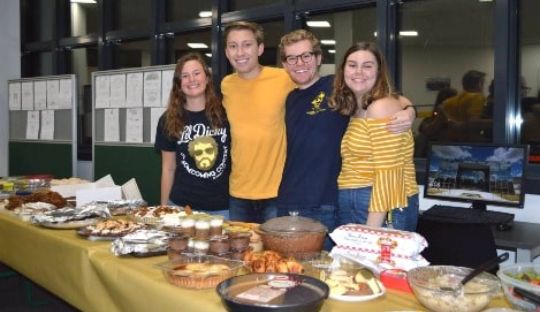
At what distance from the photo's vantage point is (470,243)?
1.98 meters

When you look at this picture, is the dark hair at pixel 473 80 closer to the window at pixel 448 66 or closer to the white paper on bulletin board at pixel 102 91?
the window at pixel 448 66

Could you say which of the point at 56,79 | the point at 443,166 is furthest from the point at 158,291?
the point at 56,79

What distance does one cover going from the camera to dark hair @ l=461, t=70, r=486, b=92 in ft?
10.7

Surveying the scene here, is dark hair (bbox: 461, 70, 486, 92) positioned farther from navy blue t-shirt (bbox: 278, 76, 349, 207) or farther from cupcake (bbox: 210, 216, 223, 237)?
cupcake (bbox: 210, 216, 223, 237)

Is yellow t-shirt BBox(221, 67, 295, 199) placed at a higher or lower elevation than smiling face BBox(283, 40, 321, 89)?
lower

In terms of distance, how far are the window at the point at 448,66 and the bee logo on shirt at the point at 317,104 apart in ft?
4.32

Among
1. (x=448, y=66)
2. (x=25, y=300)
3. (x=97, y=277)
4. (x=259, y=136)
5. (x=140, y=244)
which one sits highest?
(x=448, y=66)

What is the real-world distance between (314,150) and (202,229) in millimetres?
567

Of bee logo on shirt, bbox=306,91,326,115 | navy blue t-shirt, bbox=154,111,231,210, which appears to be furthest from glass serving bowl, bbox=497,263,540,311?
navy blue t-shirt, bbox=154,111,231,210

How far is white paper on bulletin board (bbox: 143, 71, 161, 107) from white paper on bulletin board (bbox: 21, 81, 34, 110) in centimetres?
191

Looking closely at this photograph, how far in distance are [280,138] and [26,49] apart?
207 inches

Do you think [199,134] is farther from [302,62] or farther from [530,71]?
[530,71]

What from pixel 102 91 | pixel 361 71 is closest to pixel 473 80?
pixel 361 71

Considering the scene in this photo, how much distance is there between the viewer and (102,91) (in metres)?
4.65
